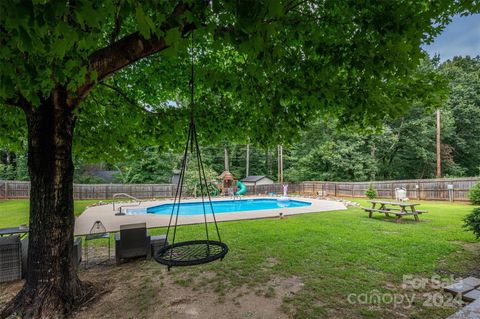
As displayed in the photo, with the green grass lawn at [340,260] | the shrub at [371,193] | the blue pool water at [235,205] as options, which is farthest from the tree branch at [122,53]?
the shrub at [371,193]

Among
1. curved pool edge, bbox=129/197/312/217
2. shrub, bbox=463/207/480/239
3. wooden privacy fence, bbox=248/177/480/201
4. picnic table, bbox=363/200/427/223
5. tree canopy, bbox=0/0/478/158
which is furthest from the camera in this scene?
curved pool edge, bbox=129/197/312/217

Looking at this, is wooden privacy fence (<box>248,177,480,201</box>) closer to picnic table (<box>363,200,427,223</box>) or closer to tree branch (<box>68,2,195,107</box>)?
picnic table (<box>363,200,427,223</box>)

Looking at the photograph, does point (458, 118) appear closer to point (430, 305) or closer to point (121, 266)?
point (430, 305)

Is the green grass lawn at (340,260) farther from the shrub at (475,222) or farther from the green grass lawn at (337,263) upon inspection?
the shrub at (475,222)

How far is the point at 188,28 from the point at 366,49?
187cm

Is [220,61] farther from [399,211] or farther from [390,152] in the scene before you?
[390,152]

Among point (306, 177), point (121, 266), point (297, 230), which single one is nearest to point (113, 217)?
point (121, 266)

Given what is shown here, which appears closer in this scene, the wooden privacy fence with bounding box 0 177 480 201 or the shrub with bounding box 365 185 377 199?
the wooden privacy fence with bounding box 0 177 480 201

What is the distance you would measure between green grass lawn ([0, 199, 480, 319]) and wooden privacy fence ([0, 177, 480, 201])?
7186 millimetres

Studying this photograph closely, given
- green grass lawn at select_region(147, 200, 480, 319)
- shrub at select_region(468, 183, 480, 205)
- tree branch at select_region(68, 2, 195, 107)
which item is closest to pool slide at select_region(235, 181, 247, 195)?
green grass lawn at select_region(147, 200, 480, 319)

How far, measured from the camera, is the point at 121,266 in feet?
15.1

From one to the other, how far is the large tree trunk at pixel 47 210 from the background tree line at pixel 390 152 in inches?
623

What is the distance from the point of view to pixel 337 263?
4410 millimetres

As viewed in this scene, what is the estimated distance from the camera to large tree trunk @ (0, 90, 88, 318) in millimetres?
3082
